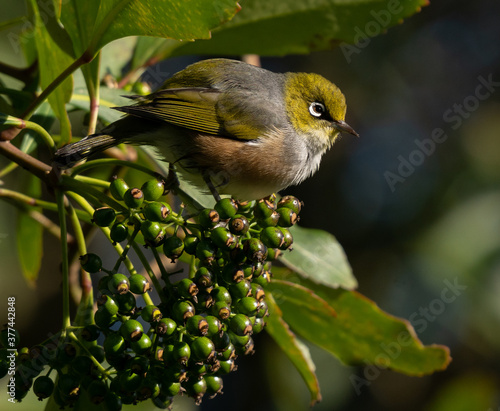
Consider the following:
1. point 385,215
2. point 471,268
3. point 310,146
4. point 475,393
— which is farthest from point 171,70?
point 475,393

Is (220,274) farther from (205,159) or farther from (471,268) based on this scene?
(471,268)

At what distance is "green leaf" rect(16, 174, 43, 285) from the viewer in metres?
3.14

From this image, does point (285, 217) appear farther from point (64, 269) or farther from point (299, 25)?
point (299, 25)

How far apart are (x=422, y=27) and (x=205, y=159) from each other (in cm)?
431

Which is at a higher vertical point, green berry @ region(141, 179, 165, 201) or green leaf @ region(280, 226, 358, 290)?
green berry @ region(141, 179, 165, 201)

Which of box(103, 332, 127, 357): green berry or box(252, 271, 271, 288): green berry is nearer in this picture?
box(103, 332, 127, 357): green berry

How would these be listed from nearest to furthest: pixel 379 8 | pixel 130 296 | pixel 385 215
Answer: pixel 130 296 → pixel 379 8 → pixel 385 215

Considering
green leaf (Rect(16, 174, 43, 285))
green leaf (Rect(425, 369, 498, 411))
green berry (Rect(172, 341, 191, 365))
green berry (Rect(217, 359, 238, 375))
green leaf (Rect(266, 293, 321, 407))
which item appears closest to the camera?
green berry (Rect(172, 341, 191, 365))

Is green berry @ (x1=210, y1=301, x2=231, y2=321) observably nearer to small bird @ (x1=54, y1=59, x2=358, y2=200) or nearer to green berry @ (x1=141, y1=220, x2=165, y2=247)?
green berry @ (x1=141, y1=220, x2=165, y2=247)

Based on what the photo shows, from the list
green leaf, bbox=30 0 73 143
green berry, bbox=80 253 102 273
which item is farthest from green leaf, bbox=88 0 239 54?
green berry, bbox=80 253 102 273

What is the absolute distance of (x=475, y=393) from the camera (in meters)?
4.26

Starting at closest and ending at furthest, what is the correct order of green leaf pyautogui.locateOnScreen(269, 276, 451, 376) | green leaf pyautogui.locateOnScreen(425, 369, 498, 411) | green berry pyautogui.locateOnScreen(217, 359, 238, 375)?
green berry pyautogui.locateOnScreen(217, 359, 238, 375), green leaf pyautogui.locateOnScreen(269, 276, 451, 376), green leaf pyautogui.locateOnScreen(425, 369, 498, 411)

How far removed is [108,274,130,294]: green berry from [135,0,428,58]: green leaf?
142 cm

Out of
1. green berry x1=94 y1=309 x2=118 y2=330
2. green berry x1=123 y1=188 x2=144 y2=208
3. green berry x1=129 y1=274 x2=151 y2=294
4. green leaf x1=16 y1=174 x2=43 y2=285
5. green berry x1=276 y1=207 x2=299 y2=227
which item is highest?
green berry x1=276 y1=207 x2=299 y2=227
